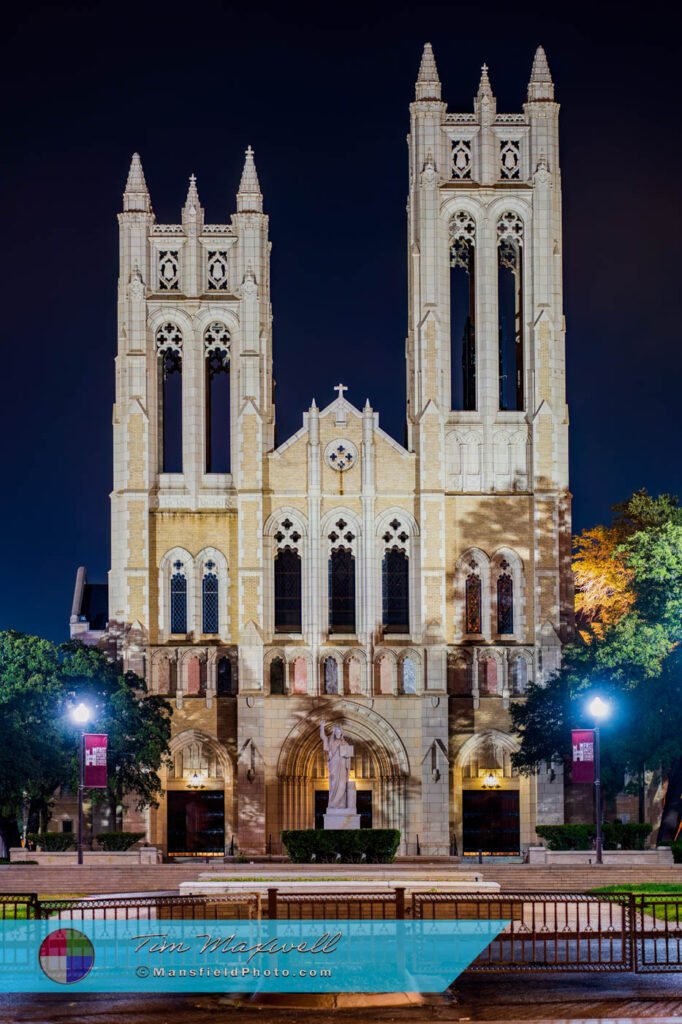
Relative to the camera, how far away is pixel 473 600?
65.1 m

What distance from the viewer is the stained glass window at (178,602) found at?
214ft

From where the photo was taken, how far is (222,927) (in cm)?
3012

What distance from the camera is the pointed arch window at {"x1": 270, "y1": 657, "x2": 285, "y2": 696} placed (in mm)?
64000

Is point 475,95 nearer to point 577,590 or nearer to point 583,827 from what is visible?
point 577,590

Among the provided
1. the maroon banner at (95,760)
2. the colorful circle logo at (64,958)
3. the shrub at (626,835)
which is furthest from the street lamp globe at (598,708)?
the colorful circle logo at (64,958)

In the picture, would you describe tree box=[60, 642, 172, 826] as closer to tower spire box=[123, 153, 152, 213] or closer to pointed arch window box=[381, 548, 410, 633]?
pointed arch window box=[381, 548, 410, 633]

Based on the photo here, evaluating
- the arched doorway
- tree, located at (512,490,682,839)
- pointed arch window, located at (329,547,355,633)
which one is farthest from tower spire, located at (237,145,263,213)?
the arched doorway

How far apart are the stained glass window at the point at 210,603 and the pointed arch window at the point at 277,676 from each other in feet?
8.18

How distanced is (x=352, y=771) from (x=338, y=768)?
29.2 feet

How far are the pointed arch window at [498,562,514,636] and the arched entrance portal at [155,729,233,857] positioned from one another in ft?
35.9

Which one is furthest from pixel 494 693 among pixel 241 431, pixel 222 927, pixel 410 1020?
pixel 410 1020

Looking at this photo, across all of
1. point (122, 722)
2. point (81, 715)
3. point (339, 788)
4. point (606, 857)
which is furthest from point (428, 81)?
point (606, 857)

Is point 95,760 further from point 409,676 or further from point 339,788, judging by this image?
point 409,676

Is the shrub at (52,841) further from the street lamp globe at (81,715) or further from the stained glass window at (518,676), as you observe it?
the stained glass window at (518,676)
